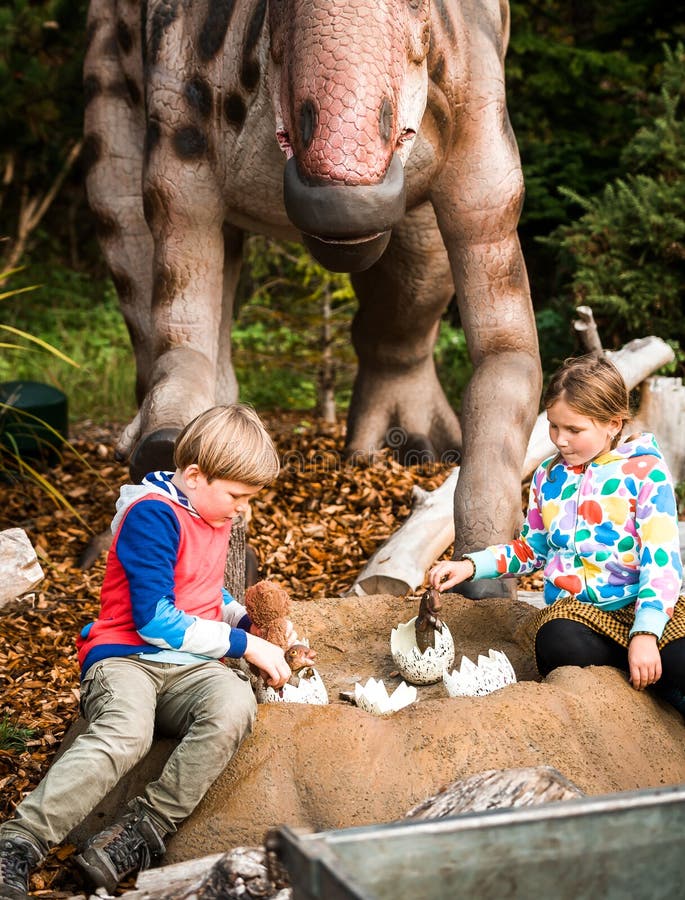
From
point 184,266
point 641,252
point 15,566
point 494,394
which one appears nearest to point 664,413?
point 641,252

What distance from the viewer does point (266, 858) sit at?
7.04 ft

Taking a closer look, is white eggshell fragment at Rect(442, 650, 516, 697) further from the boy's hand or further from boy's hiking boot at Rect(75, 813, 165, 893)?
boy's hiking boot at Rect(75, 813, 165, 893)

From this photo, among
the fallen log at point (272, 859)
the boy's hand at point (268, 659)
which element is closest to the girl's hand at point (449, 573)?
the boy's hand at point (268, 659)

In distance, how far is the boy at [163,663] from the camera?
97.9 inches

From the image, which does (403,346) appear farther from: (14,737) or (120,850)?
(120,850)

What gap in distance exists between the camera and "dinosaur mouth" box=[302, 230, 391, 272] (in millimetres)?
3148

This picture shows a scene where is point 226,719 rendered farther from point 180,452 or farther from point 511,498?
point 511,498

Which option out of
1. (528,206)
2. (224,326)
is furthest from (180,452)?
(528,206)

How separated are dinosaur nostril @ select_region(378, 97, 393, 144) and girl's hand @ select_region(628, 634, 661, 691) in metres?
1.38

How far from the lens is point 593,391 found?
289 centimetres

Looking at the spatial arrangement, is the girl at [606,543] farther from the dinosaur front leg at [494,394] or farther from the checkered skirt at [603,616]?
the dinosaur front leg at [494,394]

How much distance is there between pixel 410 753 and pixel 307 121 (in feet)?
5.12

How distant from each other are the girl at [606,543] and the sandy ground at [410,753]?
0.37 ft

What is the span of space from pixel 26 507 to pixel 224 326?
159 centimetres
